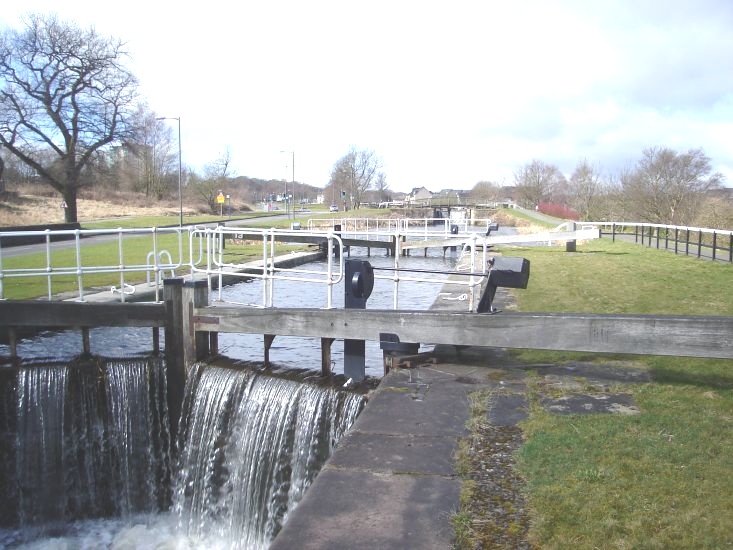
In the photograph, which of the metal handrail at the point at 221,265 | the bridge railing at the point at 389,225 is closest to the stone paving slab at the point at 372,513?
the metal handrail at the point at 221,265

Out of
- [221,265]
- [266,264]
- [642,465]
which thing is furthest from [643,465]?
[221,265]

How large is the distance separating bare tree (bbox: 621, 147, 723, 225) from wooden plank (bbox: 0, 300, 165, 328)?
36.6m

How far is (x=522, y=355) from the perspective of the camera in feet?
26.1

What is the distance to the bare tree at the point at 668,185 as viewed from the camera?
39.7 metres

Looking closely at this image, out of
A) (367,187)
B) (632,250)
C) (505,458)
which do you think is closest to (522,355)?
(505,458)

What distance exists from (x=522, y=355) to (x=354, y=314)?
2.17 m

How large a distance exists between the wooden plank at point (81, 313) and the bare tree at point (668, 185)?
120 ft

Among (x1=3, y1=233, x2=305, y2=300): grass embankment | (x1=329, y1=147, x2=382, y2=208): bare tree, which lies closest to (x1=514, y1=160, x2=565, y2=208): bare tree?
(x1=329, y1=147, x2=382, y2=208): bare tree

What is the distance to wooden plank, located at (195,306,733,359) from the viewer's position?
6.25m

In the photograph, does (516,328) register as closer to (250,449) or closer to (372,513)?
(250,449)

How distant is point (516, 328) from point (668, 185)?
126ft

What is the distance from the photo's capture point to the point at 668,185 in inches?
1596

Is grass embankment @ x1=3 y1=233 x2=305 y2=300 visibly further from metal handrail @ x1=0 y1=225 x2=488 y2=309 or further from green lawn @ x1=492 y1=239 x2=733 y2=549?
green lawn @ x1=492 y1=239 x2=733 y2=549

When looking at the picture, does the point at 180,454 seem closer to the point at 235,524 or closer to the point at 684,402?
the point at 235,524
